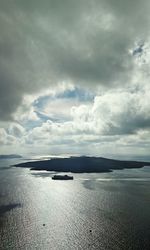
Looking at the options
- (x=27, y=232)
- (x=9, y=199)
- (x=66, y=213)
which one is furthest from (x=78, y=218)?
(x=9, y=199)

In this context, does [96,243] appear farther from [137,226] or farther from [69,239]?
[137,226]

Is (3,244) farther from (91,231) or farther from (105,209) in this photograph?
(105,209)

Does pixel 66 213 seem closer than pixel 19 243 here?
No

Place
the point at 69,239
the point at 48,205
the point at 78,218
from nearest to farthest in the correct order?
the point at 69,239, the point at 78,218, the point at 48,205

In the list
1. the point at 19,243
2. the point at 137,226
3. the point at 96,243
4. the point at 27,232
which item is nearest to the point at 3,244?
the point at 19,243

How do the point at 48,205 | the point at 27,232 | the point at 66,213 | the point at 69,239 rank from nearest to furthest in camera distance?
the point at 69,239 → the point at 27,232 → the point at 66,213 → the point at 48,205

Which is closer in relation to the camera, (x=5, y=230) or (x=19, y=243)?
(x=19, y=243)

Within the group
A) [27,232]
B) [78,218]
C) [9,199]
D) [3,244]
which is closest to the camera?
[3,244]

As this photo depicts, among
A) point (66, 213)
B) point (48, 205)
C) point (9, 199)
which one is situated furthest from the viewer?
point (9, 199)

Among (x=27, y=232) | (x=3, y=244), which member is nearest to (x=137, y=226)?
(x=27, y=232)
